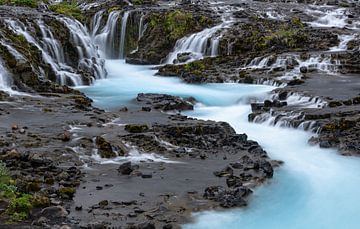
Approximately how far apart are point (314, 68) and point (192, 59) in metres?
7.80

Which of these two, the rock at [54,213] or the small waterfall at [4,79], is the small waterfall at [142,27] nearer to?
the small waterfall at [4,79]

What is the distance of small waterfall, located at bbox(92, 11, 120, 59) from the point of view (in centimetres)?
3756

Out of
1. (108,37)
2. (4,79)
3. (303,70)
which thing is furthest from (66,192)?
(108,37)

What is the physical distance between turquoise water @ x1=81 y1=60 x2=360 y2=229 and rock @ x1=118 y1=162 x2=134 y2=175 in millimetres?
2725

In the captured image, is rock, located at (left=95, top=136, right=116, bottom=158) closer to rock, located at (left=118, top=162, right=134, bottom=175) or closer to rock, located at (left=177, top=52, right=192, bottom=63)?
rock, located at (left=118, top=162, right=134, bottom=175)

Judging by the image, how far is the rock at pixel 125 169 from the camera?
12.9m

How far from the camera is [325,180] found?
13.9 m

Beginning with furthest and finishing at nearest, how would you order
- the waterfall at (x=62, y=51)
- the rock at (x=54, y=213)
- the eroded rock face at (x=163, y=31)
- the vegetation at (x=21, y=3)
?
the vegetation at (x=21, y=3) < the eroded rock face at (x=163, y=31) < the waterfall at (x=62, y=51) < the rock at (x=54, y=213)

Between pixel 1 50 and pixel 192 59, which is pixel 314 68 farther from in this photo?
pixel 1 50

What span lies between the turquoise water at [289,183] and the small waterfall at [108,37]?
44.0ft

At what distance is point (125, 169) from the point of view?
1294cm

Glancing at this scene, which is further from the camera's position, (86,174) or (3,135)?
(3,135)

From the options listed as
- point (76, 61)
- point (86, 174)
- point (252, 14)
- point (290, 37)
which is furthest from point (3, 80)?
point (252, 14)

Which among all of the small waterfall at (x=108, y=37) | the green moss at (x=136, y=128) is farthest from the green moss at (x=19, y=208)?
the small waterfall at (x=108, y=37)
